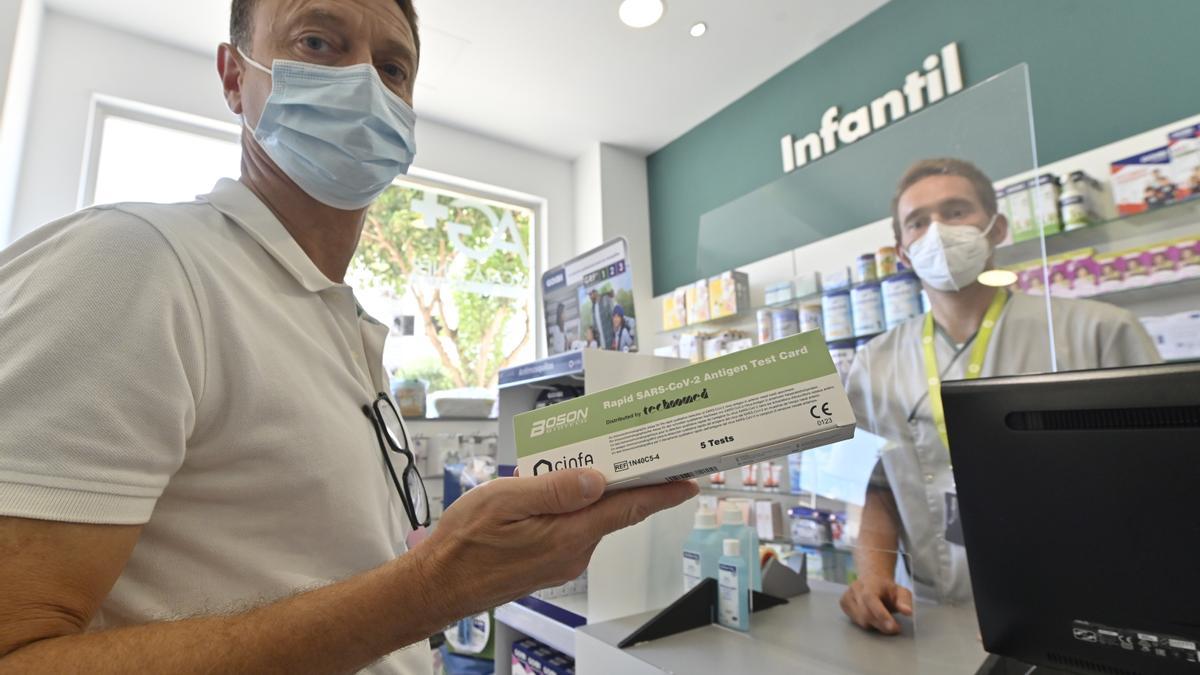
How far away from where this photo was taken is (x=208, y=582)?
25.0 inches

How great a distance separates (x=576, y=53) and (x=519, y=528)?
10.4 feet

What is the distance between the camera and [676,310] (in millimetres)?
3518

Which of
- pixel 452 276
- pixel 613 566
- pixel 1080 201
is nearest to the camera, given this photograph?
pixel 613 566

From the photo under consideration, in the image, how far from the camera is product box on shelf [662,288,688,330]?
3457mm

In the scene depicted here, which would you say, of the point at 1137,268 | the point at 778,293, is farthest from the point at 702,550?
the point at 778,293

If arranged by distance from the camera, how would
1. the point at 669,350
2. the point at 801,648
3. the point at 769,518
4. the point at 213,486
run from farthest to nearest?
the point at 669,350
the point at 769,518
the point at 801,648
the point at 213,486

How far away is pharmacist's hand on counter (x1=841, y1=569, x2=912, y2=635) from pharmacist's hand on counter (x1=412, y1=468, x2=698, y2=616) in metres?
0.78

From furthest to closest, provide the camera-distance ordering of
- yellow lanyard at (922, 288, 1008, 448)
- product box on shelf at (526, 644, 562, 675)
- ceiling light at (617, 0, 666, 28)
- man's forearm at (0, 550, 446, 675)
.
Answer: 1. ceiling light at (617, 0, 666, 28)
2. yellow lanyard at (922, 288, 1008, 448)
3. product box on shelf at (526, 644, 562, 675)
4. man's forearm at (0, 550, 446, 675)

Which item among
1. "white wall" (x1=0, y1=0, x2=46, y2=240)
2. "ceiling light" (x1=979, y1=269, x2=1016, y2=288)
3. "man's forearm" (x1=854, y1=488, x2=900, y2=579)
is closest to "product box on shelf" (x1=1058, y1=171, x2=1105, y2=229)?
"ceiling light" (x1=979, y1=269, x2=1016, y2=288)

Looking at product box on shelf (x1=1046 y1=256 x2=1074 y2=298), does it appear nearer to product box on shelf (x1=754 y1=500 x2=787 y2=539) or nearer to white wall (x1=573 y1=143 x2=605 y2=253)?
product box on shelf (x1=754 y1=500 x2=787 y2=539)

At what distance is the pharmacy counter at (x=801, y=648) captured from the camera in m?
0.98

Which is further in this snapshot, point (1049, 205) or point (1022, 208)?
point (1049, 205)

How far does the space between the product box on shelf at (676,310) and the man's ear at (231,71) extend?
2.63 m

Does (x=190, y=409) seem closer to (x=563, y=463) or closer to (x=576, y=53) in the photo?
(x=563, y=463)
